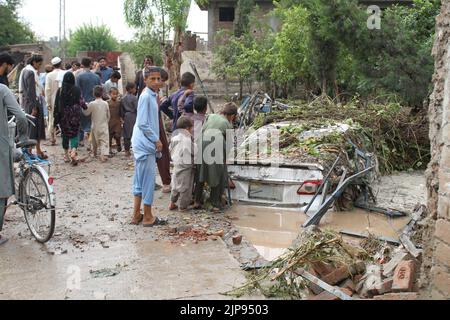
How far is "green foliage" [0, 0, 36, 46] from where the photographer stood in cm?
3481

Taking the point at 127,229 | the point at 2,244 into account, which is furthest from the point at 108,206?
the point at 2,244

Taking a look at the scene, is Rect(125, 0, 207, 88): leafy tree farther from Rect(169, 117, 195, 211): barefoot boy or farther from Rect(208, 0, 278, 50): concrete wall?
Rect(208, 0, 278, 50): concrete wall

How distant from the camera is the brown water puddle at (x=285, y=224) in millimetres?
6379

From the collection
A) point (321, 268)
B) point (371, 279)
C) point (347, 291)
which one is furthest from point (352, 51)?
point (347, 291)

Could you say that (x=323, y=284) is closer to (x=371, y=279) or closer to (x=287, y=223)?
(x=371, y=279)

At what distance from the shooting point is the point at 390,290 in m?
3.96

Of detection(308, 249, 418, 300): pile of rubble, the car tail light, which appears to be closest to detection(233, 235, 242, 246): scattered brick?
the car tail light

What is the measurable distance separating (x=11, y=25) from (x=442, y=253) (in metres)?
36.7

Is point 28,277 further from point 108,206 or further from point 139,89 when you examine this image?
Answer: point 139,89

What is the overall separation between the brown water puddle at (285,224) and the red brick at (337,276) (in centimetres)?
179

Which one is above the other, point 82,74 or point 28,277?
point 82,74

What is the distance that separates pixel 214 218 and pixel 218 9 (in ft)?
82.1

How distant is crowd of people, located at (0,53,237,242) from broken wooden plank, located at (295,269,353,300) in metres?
2.37

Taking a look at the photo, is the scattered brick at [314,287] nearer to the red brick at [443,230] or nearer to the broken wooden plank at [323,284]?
the broken wooden plank at [323,284]
